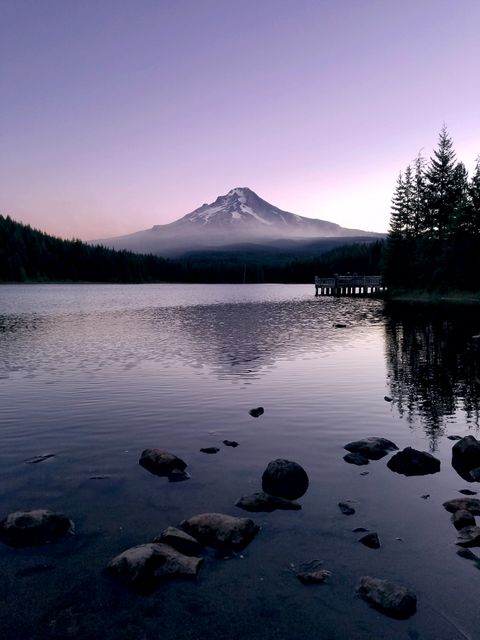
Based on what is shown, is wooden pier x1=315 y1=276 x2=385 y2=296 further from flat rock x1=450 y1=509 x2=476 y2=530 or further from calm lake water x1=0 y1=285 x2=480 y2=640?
flat rock x1=450 y1=509 x2=476 y2=530

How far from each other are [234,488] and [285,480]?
1210mm

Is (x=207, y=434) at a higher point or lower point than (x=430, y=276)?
lower

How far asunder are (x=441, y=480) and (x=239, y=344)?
25.2 metres

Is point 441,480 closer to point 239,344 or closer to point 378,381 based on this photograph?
point 378,381

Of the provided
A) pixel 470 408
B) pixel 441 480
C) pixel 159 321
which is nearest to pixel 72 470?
pixel 441 480

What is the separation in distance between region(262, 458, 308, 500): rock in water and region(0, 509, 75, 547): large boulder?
4.24 meters

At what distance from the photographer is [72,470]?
39.7ft

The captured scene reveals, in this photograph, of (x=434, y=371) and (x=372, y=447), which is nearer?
(x=372, y=447)

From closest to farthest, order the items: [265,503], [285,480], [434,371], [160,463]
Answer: [265,503]
[285,480]
[160,463]
[434,371]

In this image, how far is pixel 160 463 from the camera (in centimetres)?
1216

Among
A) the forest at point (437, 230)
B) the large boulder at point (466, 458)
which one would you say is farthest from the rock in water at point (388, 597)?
the forest at point (437, 230)

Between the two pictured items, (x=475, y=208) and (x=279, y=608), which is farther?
(x=475, y=208)

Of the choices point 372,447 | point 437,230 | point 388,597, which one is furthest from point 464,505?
point 437,230

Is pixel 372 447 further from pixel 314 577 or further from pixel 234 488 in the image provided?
pixel 314 577
